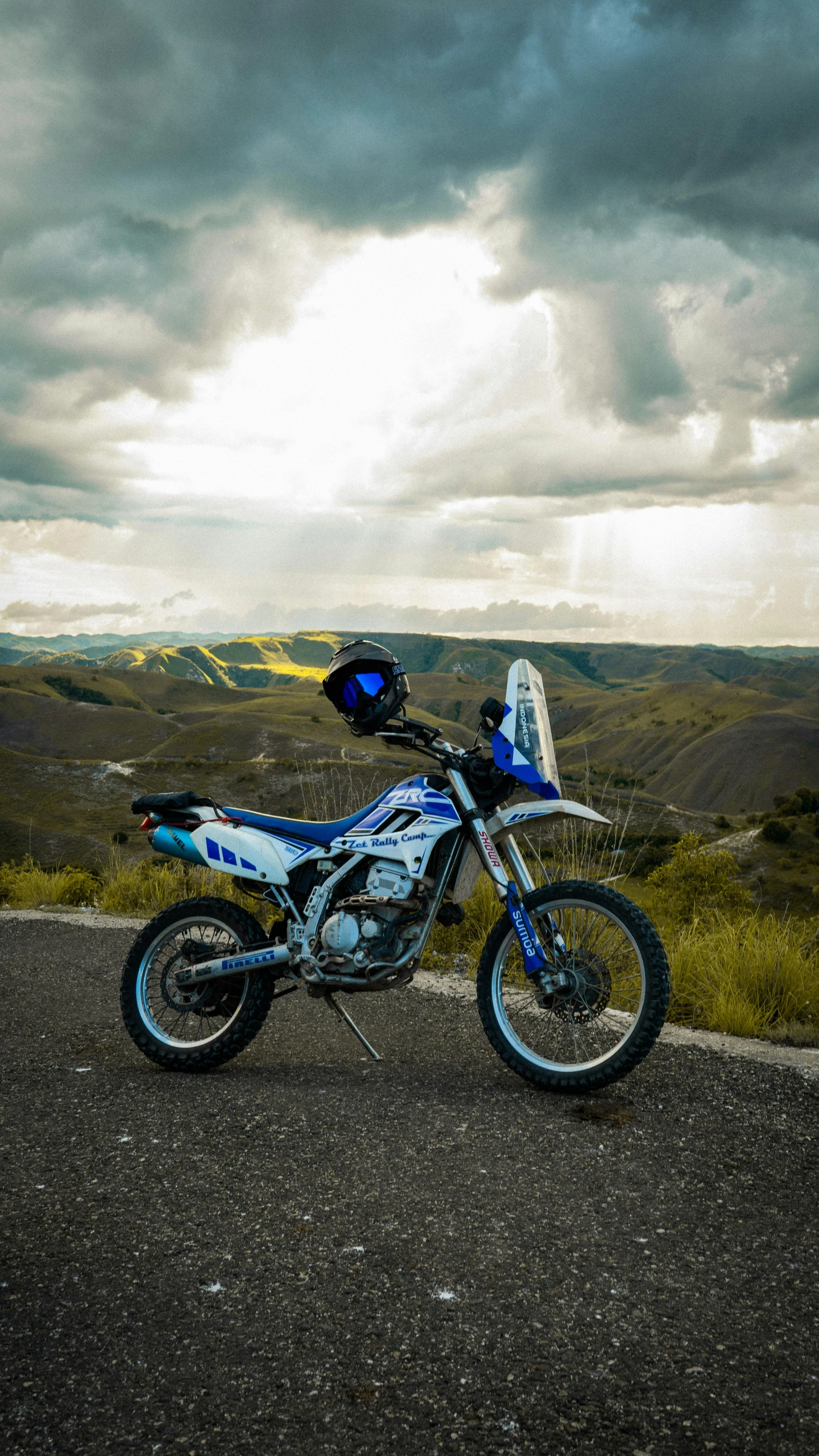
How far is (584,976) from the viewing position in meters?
4.11

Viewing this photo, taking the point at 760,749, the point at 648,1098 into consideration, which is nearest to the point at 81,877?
the point at 648,1098

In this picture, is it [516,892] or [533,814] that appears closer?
[533,814]

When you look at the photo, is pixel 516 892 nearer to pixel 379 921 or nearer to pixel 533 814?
pixel 533 814

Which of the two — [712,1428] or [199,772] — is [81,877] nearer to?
[712,1428]

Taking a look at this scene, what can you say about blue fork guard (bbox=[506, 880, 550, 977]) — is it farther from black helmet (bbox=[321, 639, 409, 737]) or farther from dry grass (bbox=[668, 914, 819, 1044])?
dry grass (bbox=[668, 914, 819, 1044])

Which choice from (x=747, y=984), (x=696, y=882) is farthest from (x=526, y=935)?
(x=696, y=882)

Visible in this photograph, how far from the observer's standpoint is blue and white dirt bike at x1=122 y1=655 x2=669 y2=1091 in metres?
4.13

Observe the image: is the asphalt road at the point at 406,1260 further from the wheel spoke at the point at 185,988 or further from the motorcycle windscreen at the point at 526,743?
the motorcycle windscreen at the point at 526,743

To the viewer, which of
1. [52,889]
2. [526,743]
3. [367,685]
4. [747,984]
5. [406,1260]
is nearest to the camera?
[406,1260]

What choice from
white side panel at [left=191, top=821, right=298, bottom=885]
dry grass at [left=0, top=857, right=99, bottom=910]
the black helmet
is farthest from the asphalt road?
dry grass at [left=0, top=857, right=99, bottom=910]

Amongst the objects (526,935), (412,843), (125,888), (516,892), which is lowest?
(125,888)

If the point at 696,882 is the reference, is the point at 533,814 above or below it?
above

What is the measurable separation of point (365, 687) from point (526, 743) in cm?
84

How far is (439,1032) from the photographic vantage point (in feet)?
17.0
